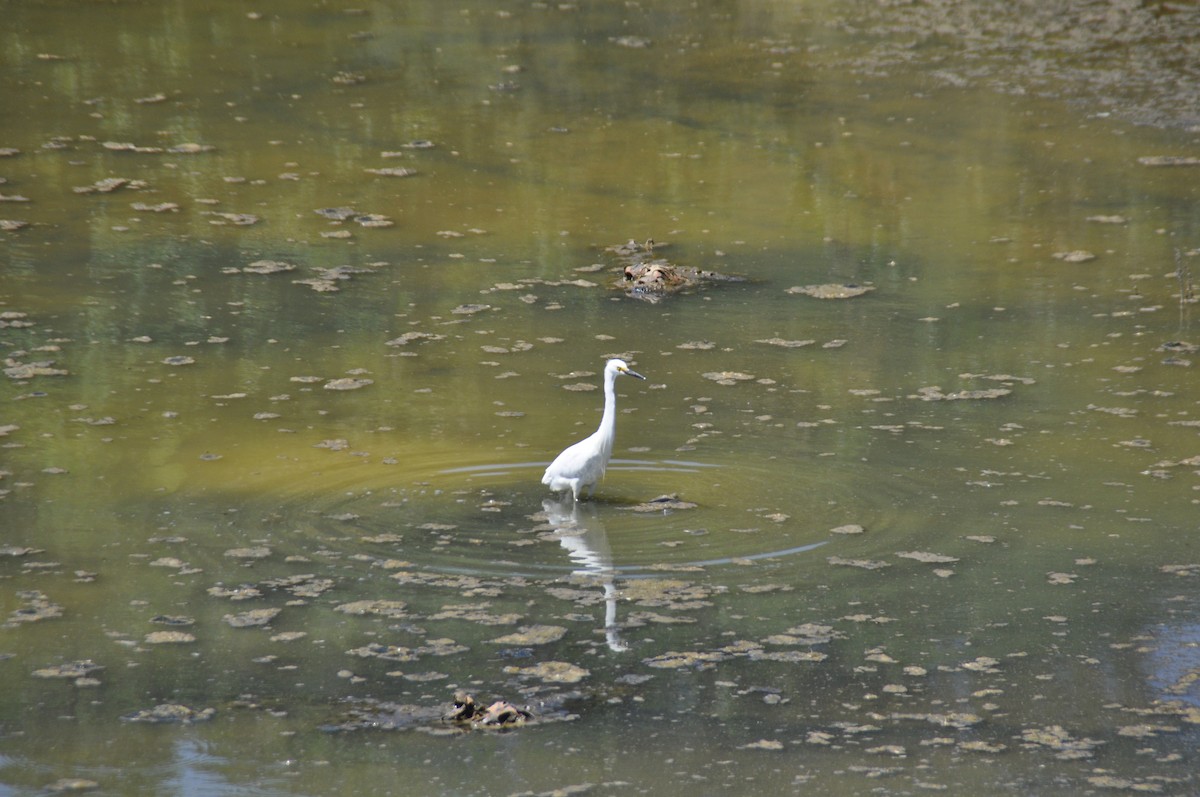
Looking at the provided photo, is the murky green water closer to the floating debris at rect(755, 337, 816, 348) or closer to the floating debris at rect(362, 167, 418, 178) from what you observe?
the floating debris at rect(755, 337, 816, 348)

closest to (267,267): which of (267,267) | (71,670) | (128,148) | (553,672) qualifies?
(267,267)

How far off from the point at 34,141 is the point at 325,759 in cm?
790

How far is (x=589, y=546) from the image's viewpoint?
18.4ft

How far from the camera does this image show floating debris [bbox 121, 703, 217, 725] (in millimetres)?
4359

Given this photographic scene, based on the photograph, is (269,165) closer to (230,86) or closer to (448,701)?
(230,86)

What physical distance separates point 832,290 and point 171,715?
209 inches

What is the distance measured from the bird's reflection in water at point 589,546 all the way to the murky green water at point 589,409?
0.07 feet

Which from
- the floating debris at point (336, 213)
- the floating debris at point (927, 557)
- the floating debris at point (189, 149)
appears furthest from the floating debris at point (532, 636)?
the floating debris at point (189, 149)

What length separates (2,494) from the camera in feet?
19.7

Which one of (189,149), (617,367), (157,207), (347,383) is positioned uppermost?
(189,149)

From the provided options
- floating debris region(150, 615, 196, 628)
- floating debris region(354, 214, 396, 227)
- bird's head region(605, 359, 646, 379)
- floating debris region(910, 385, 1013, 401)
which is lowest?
floating debris region(150, 615, 196, 628)

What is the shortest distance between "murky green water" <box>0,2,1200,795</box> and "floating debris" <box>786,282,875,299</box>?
89 millimetres

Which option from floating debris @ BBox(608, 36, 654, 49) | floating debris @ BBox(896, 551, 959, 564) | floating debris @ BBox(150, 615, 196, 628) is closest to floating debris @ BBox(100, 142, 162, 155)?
floating debris @ BBox(608, 36, 654, 49)

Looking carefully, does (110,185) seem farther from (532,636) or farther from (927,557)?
(927,557)
